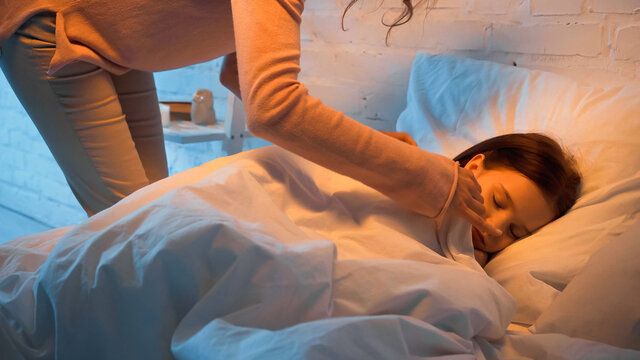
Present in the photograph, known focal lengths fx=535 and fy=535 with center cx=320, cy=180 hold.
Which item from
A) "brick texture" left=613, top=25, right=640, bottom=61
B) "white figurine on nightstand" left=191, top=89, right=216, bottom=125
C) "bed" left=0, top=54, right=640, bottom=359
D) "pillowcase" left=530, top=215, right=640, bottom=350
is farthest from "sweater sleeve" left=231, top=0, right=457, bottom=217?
"white figurine on nightstand" left=191, top=89, right=216, bottom=125

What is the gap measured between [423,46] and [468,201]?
931 mm

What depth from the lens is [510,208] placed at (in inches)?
42.6

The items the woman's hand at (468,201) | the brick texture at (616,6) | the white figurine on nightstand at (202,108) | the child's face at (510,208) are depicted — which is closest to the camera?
the woman's hand at (468,201)

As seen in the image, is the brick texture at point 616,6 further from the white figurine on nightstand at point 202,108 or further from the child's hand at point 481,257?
the white figurine on nightstand at point 202,108

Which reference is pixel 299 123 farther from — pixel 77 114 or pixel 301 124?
pixel 77 114

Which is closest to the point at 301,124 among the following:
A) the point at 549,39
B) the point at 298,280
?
A: the point at 298,280

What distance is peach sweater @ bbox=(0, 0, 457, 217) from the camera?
2.45ft

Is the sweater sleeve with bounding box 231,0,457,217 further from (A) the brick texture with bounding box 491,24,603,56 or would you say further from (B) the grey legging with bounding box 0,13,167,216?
(A) the brick texture with bounding box 491,24,603,56

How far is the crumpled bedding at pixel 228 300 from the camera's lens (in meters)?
0.57

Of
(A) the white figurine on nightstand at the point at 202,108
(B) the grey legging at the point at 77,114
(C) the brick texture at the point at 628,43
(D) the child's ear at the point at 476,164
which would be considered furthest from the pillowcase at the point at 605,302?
(A) the white figurine on nightstand at the point at 202,108

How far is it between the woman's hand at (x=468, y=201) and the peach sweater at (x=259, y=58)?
2cm

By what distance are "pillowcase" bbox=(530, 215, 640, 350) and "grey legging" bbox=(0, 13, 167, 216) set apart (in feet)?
2.67

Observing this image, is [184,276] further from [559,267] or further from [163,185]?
[559,267]

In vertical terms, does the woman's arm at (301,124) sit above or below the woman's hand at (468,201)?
above
